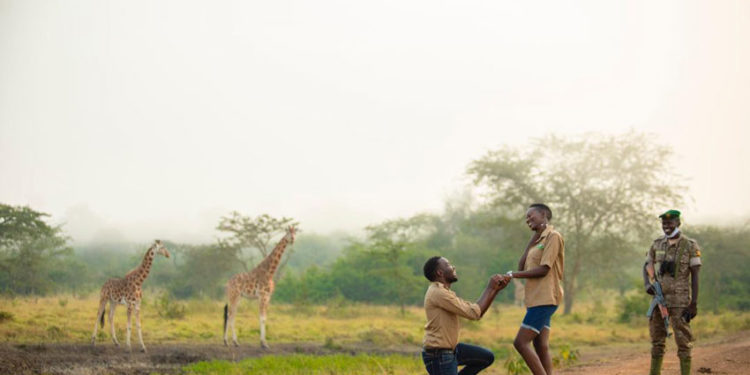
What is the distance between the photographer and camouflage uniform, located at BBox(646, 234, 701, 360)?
7.20 metres

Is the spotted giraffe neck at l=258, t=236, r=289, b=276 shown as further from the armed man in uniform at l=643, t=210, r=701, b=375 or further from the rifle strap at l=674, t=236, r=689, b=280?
the rifle strap at l=674, t=236, r=689, b=280

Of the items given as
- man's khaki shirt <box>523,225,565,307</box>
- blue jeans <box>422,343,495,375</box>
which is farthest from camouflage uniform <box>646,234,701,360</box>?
blue jeans <box>422,343,495,375</box>

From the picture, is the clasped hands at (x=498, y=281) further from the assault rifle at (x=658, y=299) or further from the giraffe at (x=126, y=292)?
the giraffe at (x=126, y=292)

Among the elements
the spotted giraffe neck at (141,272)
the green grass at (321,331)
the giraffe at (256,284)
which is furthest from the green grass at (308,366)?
the giraffe at (256,284)

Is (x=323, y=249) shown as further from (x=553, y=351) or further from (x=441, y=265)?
(x=441, y=265)

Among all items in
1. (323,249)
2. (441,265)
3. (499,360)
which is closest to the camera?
(441,265)

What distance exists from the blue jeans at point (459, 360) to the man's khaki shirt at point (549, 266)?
2.33 feet

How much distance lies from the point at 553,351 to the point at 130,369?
9.61 meters

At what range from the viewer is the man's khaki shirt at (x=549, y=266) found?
5984mm

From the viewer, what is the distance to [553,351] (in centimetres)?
1544

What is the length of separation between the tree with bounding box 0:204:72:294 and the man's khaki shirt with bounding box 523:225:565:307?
24.9m

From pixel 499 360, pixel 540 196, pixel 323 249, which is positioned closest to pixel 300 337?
pixel 499 360

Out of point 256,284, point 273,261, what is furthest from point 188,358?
point 273,261

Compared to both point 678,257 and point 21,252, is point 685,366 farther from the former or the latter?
point 21,252
